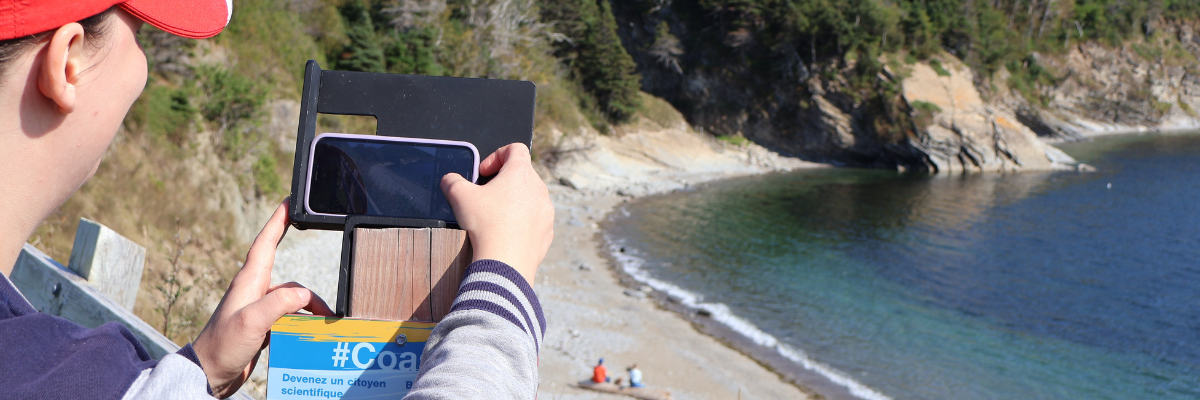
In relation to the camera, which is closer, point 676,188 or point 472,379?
point 472,379

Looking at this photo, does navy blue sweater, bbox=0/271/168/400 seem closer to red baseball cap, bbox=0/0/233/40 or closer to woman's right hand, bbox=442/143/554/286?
red baseball cap, bbox=0/0/233/40

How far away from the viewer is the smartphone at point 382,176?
131cm

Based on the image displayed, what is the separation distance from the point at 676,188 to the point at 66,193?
3060 cm

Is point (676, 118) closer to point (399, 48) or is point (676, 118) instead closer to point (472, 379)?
point (399, 48)

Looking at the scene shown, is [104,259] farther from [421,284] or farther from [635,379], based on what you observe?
[635,379]

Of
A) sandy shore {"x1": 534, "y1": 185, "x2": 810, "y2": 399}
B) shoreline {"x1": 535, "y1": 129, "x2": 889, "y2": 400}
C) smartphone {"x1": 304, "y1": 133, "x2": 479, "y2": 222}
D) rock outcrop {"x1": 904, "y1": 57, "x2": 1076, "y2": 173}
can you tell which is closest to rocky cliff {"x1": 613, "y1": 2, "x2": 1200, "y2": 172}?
rock outcrop {"x1": 904, "y1": 57, "x2": 1076, "y2": 173}

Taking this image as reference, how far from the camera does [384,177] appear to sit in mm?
1330

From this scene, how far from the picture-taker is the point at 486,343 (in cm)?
95

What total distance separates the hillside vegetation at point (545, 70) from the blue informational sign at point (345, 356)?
9.50 ft

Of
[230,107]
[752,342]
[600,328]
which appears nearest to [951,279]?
[752,342]

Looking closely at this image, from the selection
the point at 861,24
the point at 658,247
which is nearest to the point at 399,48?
the point at 658,247

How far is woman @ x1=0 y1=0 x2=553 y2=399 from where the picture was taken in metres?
0.72

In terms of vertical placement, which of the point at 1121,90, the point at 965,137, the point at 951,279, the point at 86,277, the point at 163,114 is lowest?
the point at 951,279

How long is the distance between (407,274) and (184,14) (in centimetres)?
54
